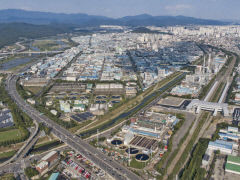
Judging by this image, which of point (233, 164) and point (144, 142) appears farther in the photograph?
point (144, 142)

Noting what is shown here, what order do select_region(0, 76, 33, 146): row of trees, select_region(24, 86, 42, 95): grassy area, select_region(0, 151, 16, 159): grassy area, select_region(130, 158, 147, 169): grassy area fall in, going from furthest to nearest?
select_region(24, 86, 42, 95): grassy area
select_region(0, 76, 33, 146): row of trees
select_region(0, 151, 16, 159): grassy area
select_region(130, 158, 147, 169): grassy area

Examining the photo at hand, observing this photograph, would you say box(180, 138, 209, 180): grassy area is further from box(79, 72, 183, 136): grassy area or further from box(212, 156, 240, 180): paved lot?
box(79, 72, 183, 136): grassy area

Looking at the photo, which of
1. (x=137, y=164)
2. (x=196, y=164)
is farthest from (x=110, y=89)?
(x=196, y=164)

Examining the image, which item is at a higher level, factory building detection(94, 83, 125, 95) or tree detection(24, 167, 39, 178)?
factory building detection(94, 83, 125, 95)

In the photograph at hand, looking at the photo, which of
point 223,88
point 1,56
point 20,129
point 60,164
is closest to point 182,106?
point 223,88

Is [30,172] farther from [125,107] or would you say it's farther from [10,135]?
[125,107]

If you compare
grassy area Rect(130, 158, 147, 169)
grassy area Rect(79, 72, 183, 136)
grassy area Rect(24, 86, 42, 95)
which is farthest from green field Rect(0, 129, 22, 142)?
grassy area Rect(24, 86, 42, 95)

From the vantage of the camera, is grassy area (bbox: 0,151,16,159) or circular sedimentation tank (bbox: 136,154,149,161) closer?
circular sedimentation tank (bbox: 136,154,149,161)
